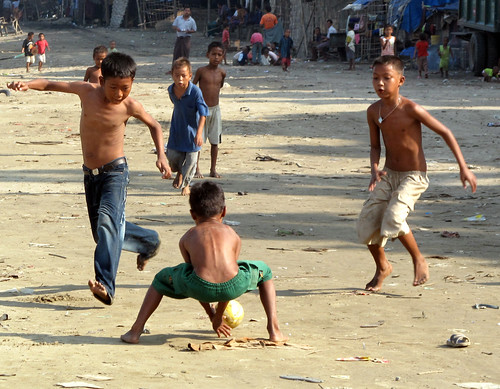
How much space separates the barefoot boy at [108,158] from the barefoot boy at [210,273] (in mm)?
760

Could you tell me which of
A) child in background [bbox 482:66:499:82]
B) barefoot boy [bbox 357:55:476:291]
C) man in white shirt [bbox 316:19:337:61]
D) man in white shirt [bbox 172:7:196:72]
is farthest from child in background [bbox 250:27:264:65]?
barefoot boy [bbox 357:55:476:291]

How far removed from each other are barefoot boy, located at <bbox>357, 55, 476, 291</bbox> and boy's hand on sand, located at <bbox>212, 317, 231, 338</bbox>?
142 cm

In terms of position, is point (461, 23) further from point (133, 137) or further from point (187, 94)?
point (187, 94)

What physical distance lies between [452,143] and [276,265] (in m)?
1.84

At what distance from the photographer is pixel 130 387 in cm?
404

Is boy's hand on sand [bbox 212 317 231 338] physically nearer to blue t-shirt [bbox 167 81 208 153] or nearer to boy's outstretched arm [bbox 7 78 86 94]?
boy's outstretched arm [bbox 7 78 86 94]

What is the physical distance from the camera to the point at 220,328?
5008mm

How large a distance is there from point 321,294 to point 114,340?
1696mm

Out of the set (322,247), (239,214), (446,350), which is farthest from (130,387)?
(239,214)

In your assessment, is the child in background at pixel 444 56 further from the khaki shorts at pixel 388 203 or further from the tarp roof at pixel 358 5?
the khaki shorts at pixel 388 203

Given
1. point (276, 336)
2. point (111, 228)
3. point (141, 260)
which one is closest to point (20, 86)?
point (111, 228)

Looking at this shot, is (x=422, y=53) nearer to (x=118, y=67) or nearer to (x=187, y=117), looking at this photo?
(x=187, y=117)

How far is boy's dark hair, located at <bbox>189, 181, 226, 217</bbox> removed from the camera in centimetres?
491

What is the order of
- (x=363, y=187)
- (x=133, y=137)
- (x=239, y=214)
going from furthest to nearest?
(x=133, y=137) → (x=363, y=187) → (x=239, y=214)
